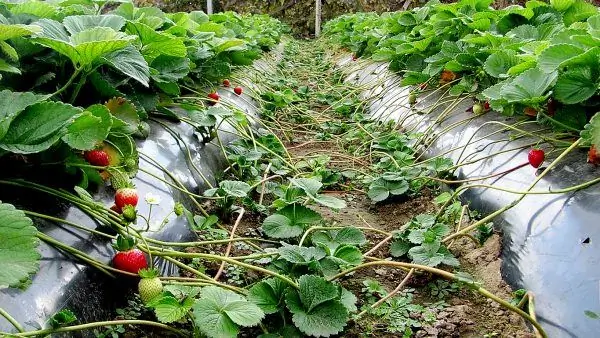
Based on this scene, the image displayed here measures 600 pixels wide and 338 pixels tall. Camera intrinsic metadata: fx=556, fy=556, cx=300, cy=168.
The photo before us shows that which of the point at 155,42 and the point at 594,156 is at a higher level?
the point at 155,42

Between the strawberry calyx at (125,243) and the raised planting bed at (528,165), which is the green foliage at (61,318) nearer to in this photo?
the strawberry calyx at (125,243)

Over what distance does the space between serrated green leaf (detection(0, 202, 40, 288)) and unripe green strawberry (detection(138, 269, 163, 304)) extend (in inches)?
12.9

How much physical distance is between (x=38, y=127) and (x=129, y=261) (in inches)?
14.6

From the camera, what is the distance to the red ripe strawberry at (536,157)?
1789mm

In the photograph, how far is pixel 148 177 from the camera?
1.84 m

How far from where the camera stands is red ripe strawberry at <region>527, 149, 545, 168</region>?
5.87 ft

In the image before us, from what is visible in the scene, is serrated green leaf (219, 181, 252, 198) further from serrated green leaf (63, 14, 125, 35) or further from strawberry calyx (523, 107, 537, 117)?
strawberry calyx (523, 107, 537, 117)

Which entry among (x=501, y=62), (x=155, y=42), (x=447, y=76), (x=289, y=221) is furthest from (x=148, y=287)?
(x=447, y=76)

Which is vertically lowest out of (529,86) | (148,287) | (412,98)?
(412,98)

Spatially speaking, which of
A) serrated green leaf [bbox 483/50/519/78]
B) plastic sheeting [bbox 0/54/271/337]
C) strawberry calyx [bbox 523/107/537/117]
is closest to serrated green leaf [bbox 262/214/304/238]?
plastic sheeting [bbox 0/54/271/337]

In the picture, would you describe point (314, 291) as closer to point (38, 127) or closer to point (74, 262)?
point (74, 262)

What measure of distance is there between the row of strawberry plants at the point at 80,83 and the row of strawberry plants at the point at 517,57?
4.03 feet

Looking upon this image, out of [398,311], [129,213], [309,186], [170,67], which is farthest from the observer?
[170,67]

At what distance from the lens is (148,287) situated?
1264 millimetres
